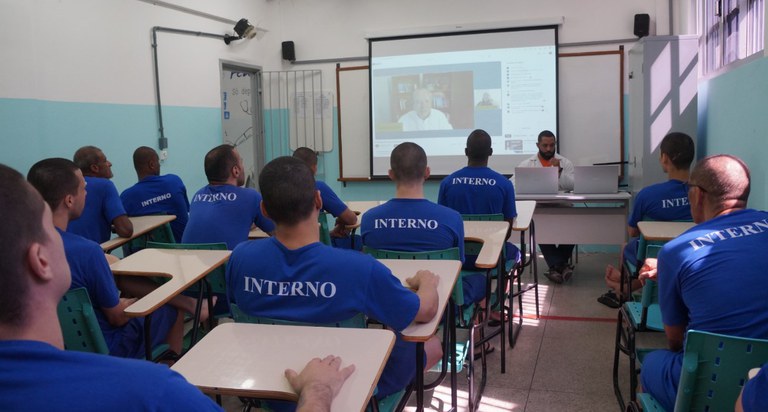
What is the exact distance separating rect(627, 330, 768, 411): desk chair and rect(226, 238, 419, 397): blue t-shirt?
725 millimetres

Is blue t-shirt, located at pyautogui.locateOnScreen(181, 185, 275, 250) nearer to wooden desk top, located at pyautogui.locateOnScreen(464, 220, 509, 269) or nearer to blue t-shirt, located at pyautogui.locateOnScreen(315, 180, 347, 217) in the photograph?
blue t-shirt, located at pyautogui.locateOnScreen(315, 180, 347, 217)

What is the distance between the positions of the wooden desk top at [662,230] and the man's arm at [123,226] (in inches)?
105

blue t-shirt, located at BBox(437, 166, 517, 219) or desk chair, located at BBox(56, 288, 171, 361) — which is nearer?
desk chair, located at BBox(56, 288, 171, 361)

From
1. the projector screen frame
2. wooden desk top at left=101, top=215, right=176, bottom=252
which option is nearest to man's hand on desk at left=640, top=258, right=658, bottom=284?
wooden desk top at left=101, top=215, right=176, bottom=252

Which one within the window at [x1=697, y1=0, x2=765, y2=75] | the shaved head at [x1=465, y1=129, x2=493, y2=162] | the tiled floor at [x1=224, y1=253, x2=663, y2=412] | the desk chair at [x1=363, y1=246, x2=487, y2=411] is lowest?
the tiled floor at [x1=224, y1=253, x2=663, y2=412]

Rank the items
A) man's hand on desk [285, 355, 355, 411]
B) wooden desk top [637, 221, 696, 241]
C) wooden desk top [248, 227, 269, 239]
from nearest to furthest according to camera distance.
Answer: man's hand on desk [285, 355, 355, 411] → wooden desk top [637, 221, 696, 241] → wooden desk top [248, 227, 269, 239]

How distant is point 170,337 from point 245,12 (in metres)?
4.93

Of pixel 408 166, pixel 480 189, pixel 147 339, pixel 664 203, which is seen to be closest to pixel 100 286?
pixel 147 339

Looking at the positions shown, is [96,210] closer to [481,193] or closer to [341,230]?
[341,230]

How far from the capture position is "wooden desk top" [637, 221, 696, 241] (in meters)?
2.88

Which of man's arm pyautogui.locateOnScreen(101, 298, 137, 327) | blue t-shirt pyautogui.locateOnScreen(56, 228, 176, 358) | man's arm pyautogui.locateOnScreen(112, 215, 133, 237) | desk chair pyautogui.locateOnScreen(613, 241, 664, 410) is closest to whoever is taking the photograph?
blue t-shirt pyautogui.locateOnScreen(56, 228, 176, 358)

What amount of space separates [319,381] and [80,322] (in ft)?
4.04

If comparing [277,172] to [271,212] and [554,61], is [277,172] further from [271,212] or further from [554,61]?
[554,61]

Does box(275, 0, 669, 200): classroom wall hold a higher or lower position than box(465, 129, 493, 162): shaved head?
higher
